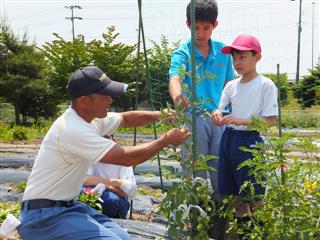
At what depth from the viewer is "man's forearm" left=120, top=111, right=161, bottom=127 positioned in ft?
10.5

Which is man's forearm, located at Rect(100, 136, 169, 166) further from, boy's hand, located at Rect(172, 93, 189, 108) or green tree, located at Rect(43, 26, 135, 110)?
green tree, located at Rect(43, 26, 135, 110)

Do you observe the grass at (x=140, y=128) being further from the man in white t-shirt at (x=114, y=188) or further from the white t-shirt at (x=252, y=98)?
the white t-shirt at (x=252, y=98)

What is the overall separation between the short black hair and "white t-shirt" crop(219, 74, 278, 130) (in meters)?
0.42

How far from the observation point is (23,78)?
18.3 meters

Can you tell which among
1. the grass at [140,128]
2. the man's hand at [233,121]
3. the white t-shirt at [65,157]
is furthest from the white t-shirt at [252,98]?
the grass at [140,128]

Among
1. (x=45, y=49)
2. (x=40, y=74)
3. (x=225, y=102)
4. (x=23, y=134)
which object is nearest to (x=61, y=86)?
(x=40, y=74)

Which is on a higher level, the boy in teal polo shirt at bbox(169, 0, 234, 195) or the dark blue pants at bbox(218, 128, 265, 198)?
the boy in teal polo shirt at bbox(169, 0, 234, 195)

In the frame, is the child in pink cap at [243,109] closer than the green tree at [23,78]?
Yes

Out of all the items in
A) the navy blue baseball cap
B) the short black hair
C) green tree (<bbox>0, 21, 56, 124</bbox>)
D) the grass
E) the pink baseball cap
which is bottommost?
the grass

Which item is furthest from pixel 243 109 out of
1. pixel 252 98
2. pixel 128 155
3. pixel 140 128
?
pixel 140 128

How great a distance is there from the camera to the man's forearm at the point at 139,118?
3.21m

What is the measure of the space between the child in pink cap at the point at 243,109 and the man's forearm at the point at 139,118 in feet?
1.34

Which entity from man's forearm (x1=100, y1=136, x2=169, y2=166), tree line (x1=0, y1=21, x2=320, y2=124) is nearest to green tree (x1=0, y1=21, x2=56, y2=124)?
tree line (x1=0, y1=21, x2=320, y2=124)

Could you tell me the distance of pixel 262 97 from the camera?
3057 mm
